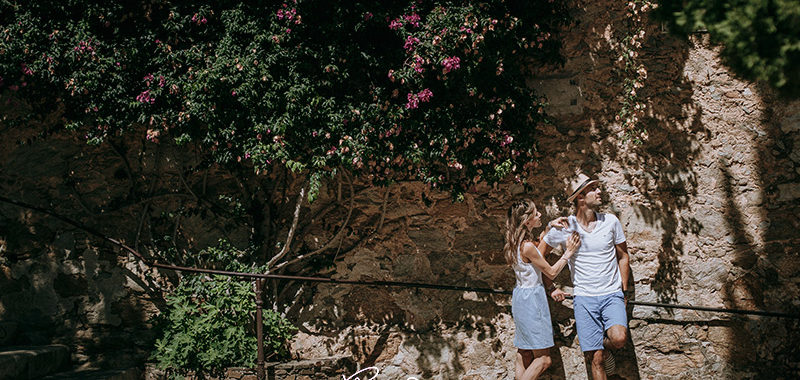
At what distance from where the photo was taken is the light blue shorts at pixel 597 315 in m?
4.25

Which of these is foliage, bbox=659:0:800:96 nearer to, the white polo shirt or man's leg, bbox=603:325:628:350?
the white polo shirt

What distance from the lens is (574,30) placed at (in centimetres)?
509

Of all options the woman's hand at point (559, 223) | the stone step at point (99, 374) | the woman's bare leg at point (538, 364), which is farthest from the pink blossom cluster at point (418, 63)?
the stone step at point (99, 374)

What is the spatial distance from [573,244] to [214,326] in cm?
289

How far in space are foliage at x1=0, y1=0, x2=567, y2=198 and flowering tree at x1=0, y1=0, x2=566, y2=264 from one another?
0.01 meters

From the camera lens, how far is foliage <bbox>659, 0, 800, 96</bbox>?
2562 mm

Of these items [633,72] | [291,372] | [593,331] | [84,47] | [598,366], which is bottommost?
[598,366]

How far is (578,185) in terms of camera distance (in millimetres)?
4551

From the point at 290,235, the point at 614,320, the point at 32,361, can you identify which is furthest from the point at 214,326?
the point at 614,320

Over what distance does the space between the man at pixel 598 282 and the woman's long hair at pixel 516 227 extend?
34 centimetres

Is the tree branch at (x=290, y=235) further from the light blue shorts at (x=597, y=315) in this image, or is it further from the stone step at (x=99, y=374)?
the light blue shorts at (x=597, y=315)

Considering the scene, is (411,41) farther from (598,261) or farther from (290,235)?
(598,261)

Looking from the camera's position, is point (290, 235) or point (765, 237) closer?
point (765, 237)

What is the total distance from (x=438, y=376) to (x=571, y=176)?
80.1 inches
